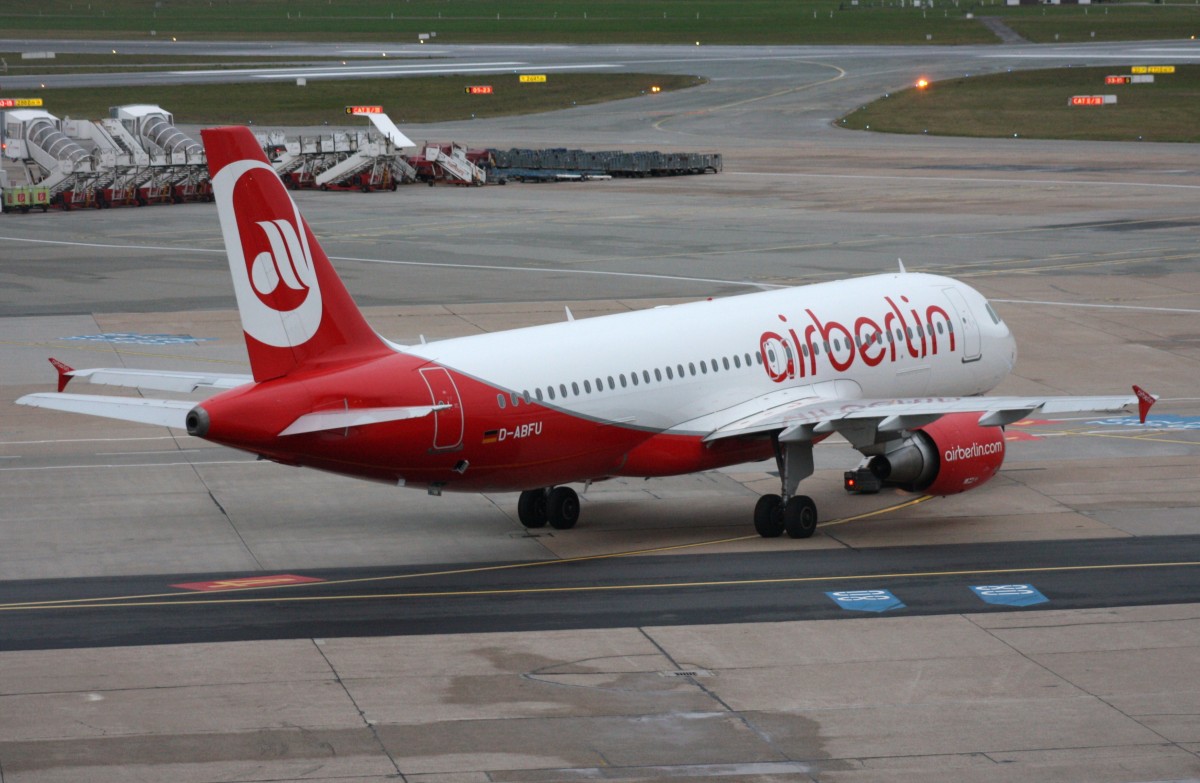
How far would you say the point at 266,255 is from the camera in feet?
89.2

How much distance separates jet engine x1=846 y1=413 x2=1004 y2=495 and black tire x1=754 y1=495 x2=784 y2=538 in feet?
11.3

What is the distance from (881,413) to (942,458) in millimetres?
3690

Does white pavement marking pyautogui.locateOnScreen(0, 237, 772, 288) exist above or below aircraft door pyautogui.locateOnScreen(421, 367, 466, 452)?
below

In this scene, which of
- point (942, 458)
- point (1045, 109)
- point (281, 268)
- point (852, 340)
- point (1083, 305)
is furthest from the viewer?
point (1045, 109)

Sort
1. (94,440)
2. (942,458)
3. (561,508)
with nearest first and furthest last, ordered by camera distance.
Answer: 1. (561,508)
2. (942,458)
3. (94,440)

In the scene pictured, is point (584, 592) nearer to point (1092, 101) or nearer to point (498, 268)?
point (498, 268)

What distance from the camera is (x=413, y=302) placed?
197 feet

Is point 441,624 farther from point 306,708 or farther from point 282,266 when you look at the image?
point 282,266

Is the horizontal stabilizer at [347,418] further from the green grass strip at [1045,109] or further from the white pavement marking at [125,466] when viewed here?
the green grass strip at [1045,109]

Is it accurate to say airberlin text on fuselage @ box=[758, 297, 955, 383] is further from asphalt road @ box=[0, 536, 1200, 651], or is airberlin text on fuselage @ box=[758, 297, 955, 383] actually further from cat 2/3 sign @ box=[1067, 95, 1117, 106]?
cat 2/3 sign @ box=[1067, 95, 1117, 106]

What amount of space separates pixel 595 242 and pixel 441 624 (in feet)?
163

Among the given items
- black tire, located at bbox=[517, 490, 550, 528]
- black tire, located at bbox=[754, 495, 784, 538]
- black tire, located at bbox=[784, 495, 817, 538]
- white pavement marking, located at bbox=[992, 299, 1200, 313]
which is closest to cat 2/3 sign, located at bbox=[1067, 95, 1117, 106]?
white pavement marking, located at bbox=[992, 299, 1200, 313]

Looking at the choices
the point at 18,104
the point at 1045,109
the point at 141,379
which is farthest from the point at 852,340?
the point at 1045,109

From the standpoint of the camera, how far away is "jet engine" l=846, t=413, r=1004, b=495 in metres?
34.2
